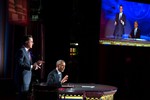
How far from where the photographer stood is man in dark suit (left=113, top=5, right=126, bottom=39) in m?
7.82

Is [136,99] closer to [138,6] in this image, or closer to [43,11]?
[138,6]

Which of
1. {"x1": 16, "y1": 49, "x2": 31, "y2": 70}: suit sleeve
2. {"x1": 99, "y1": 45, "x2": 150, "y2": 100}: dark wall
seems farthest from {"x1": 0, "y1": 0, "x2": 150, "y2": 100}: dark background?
{"x1": 16, "y1": 49, "x2": 31, "y2": 70}: suit sleeve

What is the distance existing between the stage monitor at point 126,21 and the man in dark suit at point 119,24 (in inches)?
1.0

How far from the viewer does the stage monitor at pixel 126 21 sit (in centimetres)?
775

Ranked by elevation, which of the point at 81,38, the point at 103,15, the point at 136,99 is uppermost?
the point at 103,15

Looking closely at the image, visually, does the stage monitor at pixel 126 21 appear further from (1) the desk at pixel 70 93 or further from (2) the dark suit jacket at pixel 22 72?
(2) the dark suit jacket at pixel 22 72

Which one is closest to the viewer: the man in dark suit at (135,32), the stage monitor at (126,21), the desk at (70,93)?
the desk at (70,93)

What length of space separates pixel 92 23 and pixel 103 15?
841mm

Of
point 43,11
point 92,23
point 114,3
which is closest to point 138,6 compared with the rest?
point 114,3

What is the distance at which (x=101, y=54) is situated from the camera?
8.73 meters

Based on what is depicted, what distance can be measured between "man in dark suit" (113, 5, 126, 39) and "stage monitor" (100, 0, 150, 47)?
25 millimetres

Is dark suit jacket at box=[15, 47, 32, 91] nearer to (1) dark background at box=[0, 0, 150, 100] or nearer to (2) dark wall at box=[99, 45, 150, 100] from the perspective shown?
(1) dark background at box=[0, 0, 150, 100]

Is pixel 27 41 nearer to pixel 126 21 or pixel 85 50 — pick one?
pixel 126 21

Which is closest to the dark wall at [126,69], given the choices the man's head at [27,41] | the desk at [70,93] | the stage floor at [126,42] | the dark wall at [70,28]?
the dark wall at [70,28]
